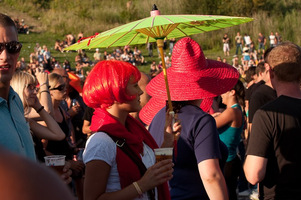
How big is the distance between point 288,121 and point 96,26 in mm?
44602

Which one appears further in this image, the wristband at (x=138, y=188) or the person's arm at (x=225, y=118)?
the person's arm at (x=225, y=118)

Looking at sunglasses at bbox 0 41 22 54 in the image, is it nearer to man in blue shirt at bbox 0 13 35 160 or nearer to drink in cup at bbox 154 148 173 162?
man in blue shirt at bbox 0 13 35 160

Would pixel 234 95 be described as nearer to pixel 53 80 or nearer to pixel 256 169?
pixel 53 80

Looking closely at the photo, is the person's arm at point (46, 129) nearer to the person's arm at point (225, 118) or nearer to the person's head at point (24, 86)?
the person's head at point (24, 86)

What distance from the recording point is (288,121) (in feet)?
8.13

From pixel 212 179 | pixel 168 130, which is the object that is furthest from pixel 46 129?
pixel 212 179

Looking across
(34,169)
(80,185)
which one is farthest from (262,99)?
(34,169)

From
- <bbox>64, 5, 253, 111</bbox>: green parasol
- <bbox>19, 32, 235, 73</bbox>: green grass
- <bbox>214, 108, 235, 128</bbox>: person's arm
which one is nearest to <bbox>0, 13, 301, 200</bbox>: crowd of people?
<bbox>64, 5, 253, 111</bbox>: green parasol

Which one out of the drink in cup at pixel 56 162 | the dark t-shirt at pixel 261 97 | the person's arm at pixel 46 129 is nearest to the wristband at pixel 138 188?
the drink in cup at pixel 56 162

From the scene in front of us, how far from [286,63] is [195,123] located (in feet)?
2.24

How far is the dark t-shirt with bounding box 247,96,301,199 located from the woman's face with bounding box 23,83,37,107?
5.88 feet

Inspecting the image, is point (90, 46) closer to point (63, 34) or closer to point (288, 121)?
point (288, 121)

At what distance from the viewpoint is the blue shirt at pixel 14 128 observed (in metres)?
1.55

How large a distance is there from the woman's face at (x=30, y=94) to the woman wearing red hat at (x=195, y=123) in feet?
3.16
